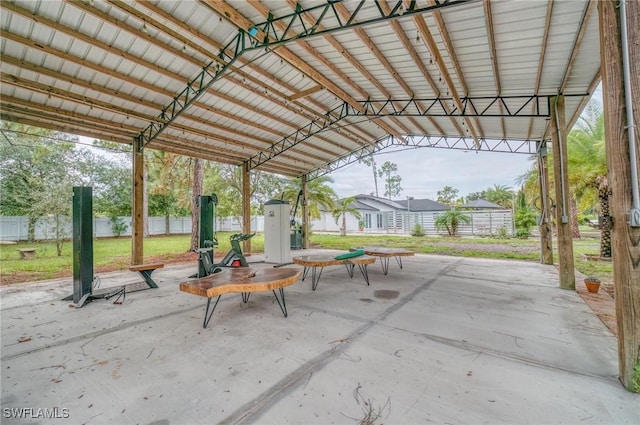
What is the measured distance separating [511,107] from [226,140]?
7739mm

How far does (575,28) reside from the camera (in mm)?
3799

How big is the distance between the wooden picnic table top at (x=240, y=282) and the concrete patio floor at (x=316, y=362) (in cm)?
47

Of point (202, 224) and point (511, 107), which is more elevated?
point (511, 107)

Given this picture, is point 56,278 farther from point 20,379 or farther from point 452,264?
point 452,264

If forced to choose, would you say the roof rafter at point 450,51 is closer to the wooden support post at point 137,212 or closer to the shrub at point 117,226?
the wooden support post at point 137,212

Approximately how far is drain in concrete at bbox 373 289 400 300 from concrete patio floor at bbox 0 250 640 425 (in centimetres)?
7

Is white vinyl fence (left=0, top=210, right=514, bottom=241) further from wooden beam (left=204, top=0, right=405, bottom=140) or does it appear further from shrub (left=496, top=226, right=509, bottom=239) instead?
wooden beam (left=204, top=0, right=405, bottom=140)

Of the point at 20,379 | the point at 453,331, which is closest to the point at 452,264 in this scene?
the point at 453,331

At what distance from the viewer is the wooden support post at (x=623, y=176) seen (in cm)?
208

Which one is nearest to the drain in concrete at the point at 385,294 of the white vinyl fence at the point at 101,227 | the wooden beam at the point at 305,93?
the wooden beam at the point at 305,93

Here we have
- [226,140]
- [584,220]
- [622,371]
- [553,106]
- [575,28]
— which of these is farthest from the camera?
[584,220]

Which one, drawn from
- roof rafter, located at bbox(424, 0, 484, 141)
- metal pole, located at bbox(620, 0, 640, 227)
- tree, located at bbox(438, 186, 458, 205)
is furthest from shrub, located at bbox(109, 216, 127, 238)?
tree, located at bbox(438, 186, 458, 205)

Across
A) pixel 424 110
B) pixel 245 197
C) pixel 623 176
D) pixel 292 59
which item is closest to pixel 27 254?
pixel 245 197

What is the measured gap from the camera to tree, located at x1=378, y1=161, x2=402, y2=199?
45281mm
